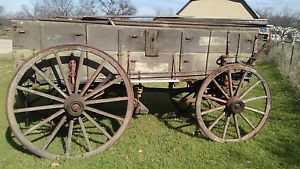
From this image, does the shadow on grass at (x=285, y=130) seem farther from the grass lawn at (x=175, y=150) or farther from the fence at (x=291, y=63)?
the fence at (x=291, y=63)

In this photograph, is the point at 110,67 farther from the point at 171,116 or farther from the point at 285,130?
the point at 285,130

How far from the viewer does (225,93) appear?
5230 mm

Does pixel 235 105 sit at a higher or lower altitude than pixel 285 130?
higher

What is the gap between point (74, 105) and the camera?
4500mm

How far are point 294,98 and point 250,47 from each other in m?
4.01

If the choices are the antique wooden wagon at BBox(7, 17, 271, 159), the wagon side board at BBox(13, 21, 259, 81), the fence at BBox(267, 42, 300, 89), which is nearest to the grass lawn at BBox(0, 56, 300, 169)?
the antique wooden wagon at BBox(7, 17, 271, 159)

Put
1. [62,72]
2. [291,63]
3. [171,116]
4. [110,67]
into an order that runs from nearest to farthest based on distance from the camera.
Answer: [62,72]
[110,67]
[171,116]
[291,63]

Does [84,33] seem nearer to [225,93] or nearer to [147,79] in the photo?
[147,79]

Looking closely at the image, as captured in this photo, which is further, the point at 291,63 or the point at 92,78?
the point at 291,63

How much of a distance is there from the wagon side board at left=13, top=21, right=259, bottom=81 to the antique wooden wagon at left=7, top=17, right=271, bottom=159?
0.04 feet

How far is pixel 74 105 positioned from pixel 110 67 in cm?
78

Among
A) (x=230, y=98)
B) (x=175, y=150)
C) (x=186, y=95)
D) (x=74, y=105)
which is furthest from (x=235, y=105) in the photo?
(x=74, y=105)

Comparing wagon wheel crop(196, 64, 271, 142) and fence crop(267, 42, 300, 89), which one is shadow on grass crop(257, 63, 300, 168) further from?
fence crop(267, 42, 300, 89)

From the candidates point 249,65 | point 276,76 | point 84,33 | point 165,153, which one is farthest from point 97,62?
point 276,76
